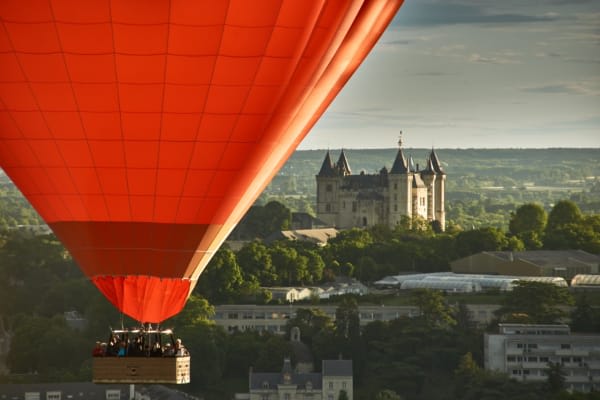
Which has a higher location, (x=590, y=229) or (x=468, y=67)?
(x=468, y=67)

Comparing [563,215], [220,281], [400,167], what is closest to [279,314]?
[220,281]

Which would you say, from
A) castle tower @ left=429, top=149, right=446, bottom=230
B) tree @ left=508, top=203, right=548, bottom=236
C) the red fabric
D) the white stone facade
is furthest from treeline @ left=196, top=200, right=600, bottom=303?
the red fabric

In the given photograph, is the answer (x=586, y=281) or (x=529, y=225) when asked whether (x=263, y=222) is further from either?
(x=586, y=281)

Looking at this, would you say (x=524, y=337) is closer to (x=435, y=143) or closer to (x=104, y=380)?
(x=104, y=380)

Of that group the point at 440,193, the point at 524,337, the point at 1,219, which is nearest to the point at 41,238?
the point at 1,219

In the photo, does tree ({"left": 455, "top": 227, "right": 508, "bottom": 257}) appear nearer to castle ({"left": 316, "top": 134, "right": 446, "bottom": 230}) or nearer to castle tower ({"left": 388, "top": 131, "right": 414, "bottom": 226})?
castle ({"left": 316, "top": 134, "right": 446, "bottom": 230})

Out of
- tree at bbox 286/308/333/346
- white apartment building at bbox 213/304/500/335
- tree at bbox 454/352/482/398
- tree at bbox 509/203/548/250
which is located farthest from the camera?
tree at bbox 509/203/548/250
